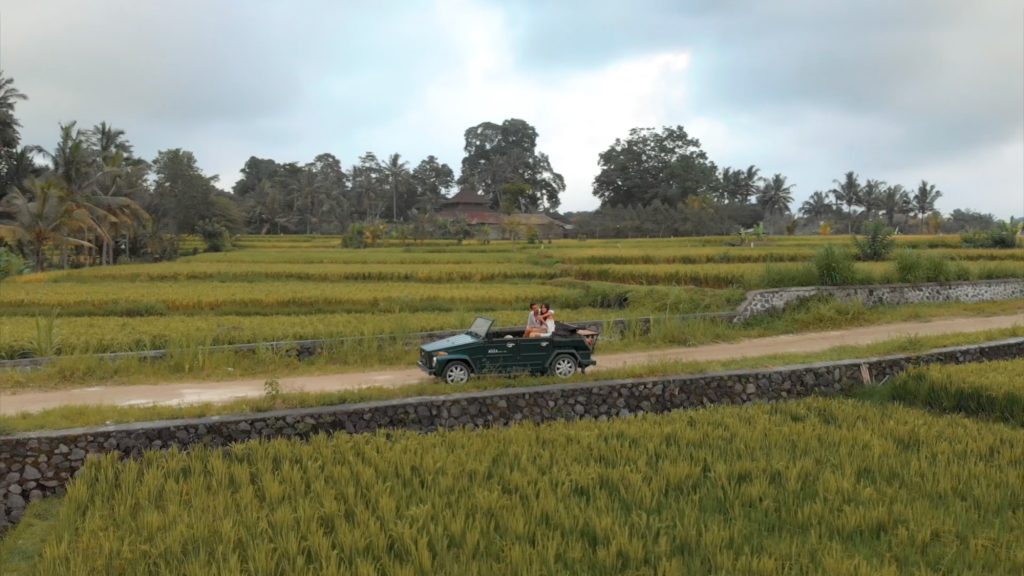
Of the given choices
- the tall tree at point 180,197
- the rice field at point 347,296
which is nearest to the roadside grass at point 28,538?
the rice field at point 347,296

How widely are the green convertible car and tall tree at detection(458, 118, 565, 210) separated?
63.9 m

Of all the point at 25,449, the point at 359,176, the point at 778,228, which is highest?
the point at 359,176

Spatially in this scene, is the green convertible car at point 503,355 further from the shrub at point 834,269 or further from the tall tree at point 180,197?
the tall tree at point 180,197

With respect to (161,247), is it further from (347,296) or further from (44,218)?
(347,296)

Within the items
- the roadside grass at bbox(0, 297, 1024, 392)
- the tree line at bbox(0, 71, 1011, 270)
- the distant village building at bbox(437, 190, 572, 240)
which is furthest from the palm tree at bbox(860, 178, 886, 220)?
the roadside grass at bbox(0, 297, 1024, 392)

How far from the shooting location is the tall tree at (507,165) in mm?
82625

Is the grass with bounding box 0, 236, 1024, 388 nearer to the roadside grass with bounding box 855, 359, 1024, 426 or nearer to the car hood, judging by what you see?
the car hood

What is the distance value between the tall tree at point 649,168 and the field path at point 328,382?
192ft

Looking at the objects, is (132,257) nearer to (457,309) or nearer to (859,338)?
(457,309)

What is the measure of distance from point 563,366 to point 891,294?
43.5 feet

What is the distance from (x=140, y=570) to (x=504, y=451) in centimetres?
345

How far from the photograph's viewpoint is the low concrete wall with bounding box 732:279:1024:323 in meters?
17.8

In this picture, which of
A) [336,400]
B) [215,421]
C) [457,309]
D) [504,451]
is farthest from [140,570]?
[457,309]

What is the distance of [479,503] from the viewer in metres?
5.41
